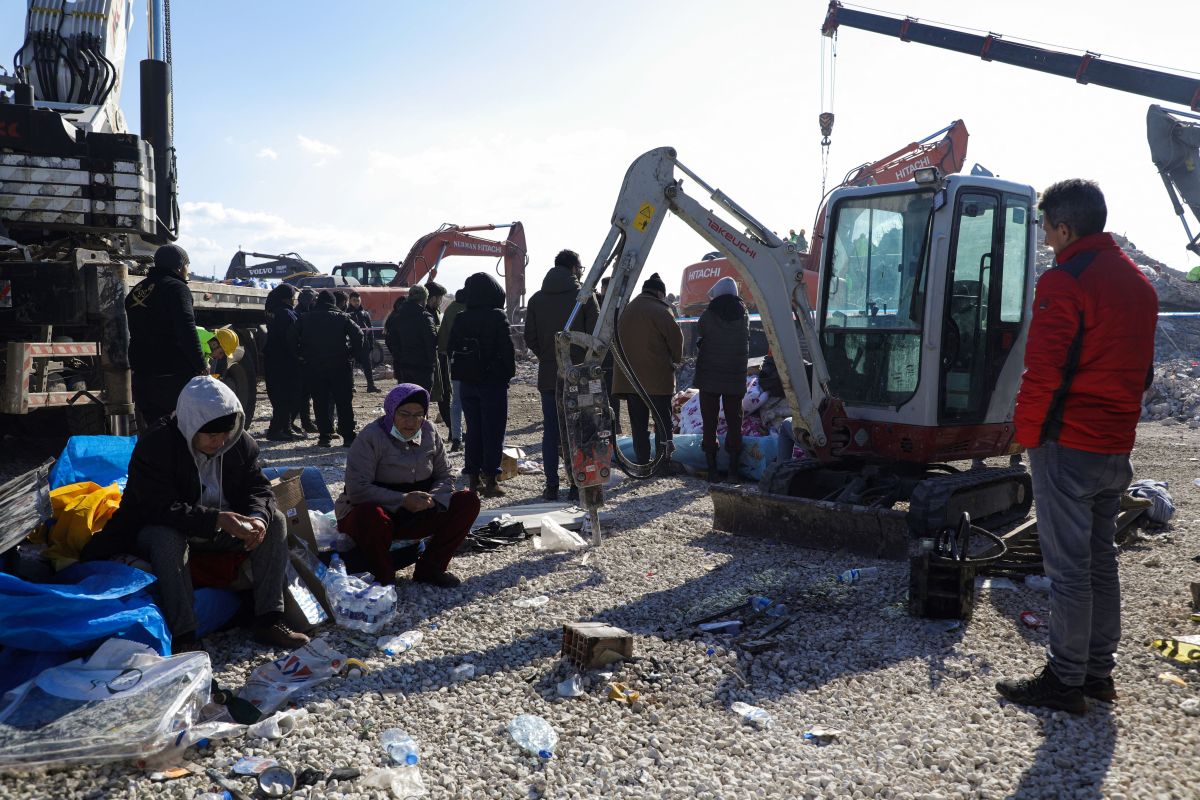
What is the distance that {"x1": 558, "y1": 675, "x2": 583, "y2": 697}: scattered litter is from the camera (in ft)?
12.4

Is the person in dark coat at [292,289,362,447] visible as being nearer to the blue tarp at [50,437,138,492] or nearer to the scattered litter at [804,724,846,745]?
the blue tarp at [50,437,138,492]

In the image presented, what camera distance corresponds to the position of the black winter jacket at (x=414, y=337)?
10023 millimetres

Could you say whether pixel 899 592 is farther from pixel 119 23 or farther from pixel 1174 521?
pixel 119 23

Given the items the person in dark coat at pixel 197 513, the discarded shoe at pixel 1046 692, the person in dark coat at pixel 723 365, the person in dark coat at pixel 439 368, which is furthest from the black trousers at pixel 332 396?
the discarded shoe at pixel 1046 692

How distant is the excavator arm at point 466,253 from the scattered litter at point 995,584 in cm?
1846

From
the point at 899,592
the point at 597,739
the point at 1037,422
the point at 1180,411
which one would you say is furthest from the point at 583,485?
the point at 1180,411

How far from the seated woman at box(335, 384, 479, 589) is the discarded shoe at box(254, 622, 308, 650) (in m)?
0.81

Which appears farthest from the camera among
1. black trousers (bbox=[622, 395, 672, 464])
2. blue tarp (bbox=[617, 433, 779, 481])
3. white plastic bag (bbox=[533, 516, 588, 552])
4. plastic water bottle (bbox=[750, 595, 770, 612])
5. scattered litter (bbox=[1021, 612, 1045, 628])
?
blue tarp (bbox=[617, 433, 779, 481])

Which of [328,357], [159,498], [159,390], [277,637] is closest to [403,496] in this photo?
[277,637]

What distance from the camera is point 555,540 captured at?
6.17 meters

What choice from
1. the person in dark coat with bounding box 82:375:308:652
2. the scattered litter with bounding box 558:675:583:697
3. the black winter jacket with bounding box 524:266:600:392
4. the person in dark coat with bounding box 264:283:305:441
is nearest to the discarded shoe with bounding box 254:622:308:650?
the person in dark coat with bounding box 82:375:308:652

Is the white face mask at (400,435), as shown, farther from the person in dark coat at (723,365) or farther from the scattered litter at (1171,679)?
the person in dark coat at (723,365)

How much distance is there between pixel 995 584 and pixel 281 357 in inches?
312

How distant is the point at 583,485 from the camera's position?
5.79 metres
